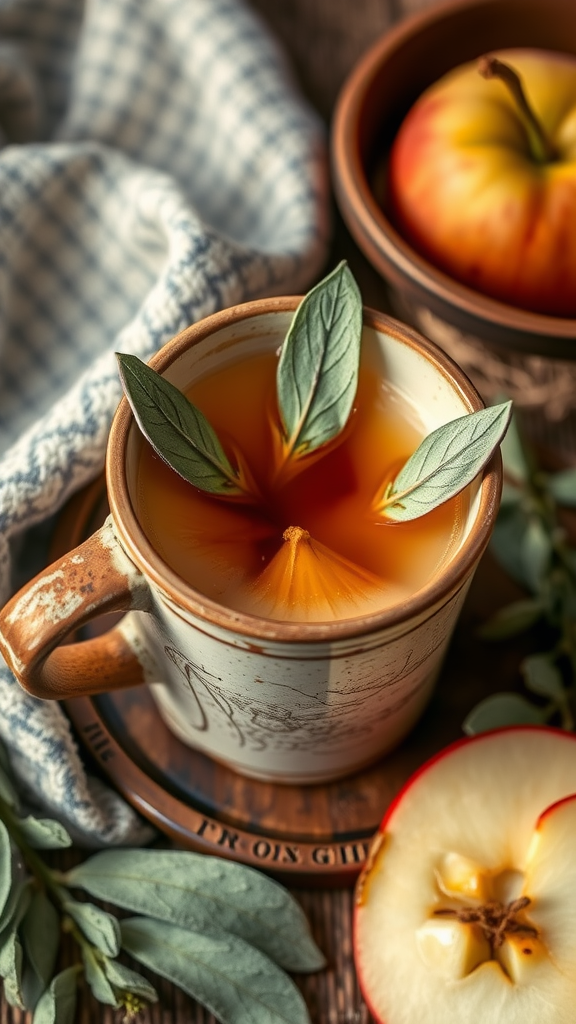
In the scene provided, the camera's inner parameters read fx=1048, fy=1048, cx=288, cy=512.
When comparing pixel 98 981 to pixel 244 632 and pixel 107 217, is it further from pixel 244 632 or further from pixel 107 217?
pixel 107 217

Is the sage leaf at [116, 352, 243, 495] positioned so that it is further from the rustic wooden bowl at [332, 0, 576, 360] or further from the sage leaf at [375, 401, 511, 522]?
the rustic wooden bowl at [332, 0, 576, 360]

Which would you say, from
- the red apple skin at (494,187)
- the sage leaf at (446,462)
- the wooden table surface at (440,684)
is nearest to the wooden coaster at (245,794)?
the wooden table surface at (440,684)

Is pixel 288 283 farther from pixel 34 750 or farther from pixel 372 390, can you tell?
pixel 34 750

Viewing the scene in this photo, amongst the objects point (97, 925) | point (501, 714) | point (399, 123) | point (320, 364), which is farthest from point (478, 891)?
point (399, 123)

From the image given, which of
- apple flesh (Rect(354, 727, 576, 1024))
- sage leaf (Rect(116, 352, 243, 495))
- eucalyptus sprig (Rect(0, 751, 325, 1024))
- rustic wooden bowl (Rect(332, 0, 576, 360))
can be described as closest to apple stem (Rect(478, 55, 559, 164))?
rustic wooden bowl (Rect(332, 0, 576, 360))

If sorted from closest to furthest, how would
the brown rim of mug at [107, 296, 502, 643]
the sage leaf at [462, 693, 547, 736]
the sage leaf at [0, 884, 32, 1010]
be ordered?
1. the brown rim of mug at [107, 296, 502, 643]
2. the sage leaf at [0, 884, 32, 1010]
3. the sage leaf at [462, 693, 547, 736]

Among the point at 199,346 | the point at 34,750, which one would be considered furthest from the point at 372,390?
the point at 34,750
